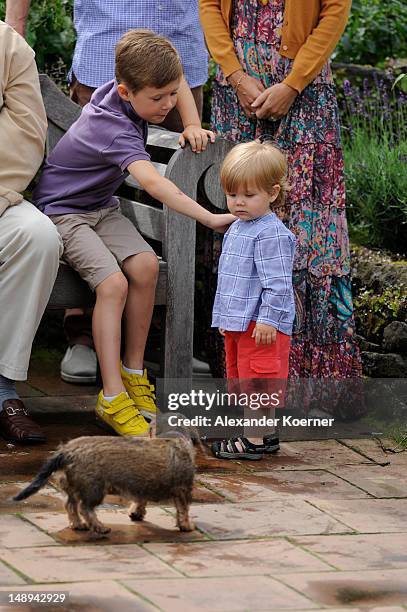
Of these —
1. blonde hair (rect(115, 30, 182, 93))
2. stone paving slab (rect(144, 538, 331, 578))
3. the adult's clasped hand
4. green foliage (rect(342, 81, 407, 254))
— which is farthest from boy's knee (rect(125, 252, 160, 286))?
green foliage (rect(342, 81, 407, 254))

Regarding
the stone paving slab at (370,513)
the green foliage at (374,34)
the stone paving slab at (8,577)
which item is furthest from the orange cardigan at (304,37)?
the green foliage at (374,34)

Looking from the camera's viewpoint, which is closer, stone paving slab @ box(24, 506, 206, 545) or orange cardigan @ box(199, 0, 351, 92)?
stone paving slab @ box(24, 506, 206, 545)

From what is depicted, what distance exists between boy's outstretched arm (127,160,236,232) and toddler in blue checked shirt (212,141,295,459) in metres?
0.07

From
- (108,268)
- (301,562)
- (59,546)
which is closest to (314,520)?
(301,562)

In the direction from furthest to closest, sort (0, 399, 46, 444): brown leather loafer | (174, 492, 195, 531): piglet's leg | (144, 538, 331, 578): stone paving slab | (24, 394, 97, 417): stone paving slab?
1. (24, 394, 97, 417): stone paving slab
2. (0, 399, 46, 444): brown leather loafer
3. (174, 492, 195, 531): piglet's leg
4. (144, 538, 331, 578): stone paving slab

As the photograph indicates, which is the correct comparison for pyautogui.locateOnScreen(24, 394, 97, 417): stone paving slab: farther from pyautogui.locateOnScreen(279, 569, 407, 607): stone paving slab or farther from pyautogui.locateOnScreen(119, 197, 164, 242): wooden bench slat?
pyautogui.locateOnScreen(279, 569, 407, 607): stone paving slab

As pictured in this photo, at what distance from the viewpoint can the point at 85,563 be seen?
3.23 m

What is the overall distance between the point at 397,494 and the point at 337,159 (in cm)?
153

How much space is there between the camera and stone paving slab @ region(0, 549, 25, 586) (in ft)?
9.99

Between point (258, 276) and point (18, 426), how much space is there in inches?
42.0

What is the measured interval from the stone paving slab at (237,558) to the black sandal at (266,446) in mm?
882

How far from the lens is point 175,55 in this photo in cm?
443

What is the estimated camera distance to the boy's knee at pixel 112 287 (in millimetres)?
4438

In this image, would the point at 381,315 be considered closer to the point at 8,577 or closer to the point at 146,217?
the point at 146,217
